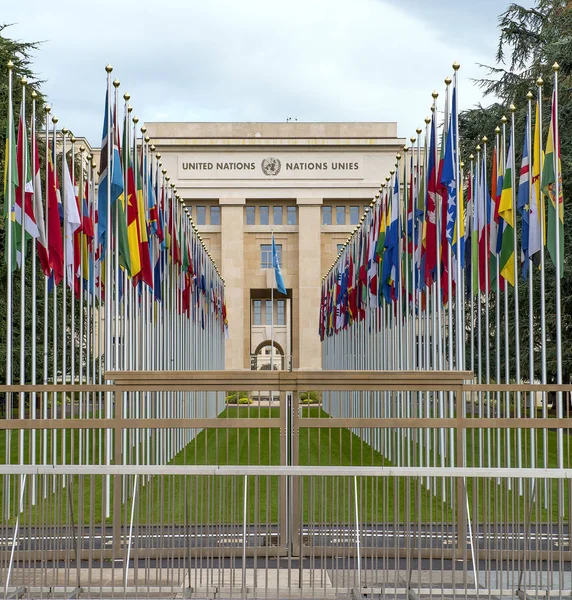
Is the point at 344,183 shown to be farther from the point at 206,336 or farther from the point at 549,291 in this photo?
the point at 549,291

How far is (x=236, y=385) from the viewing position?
38.0ft

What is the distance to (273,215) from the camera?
7738cm

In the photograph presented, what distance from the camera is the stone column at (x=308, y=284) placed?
238ft

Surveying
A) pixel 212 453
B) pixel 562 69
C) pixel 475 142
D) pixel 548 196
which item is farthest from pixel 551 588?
pixel 475 142

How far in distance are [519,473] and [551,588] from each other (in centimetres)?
127

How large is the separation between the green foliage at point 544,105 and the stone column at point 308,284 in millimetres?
34046

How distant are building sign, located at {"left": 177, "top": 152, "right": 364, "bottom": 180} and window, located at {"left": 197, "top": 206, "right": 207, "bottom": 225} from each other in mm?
2755

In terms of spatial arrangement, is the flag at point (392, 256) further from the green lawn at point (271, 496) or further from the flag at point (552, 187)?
the flag at point (552, 187)

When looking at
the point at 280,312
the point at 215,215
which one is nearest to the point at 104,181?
the point at 215,215

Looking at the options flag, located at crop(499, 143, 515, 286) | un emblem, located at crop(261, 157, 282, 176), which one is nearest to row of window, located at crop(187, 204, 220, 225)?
un emblem, located at crop(261, 157, 282, 176)

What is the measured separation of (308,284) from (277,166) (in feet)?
31.8

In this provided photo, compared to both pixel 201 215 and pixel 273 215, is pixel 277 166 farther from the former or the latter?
pixel 201 215

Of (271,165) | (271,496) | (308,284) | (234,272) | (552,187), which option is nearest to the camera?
(271,496)

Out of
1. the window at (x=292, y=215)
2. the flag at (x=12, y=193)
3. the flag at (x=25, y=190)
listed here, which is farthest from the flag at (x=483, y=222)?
the window at (x=292, y=215)
